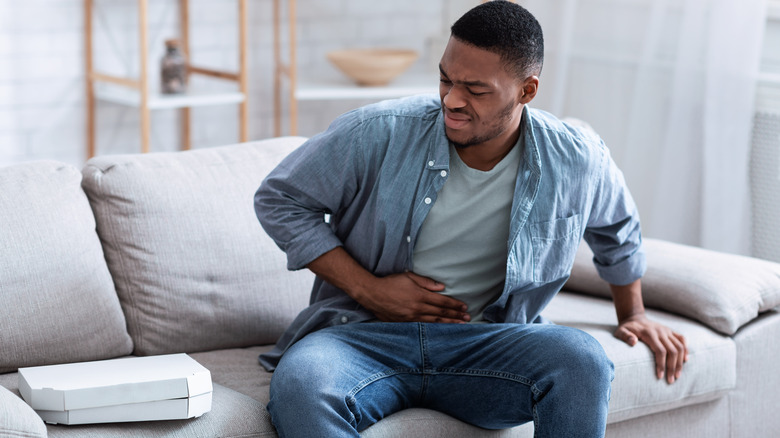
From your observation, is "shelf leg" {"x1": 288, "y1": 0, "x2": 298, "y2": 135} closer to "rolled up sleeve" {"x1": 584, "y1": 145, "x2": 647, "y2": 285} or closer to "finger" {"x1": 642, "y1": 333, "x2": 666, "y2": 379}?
"rolled up sleeve" {"x1": 584, "y1": 145, "x2": 647, "y2": 285}

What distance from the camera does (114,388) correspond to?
1583 mm

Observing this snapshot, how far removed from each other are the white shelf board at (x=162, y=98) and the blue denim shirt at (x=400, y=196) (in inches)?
61.7

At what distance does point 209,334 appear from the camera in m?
2.03

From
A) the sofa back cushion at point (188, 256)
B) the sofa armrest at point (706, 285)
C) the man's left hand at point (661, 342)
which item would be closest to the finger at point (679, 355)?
the man's left hand at point (661, 342)

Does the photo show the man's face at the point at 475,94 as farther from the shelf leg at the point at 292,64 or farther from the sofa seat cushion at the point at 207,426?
the shelf leg at the point at 292,64

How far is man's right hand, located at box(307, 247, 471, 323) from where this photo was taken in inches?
71.2

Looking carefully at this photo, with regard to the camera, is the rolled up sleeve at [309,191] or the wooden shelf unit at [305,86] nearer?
the rolled up sleeve at [309,191]

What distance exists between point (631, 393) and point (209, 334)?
879mm

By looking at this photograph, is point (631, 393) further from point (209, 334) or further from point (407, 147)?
point (209, 334)

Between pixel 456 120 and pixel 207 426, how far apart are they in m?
0.68

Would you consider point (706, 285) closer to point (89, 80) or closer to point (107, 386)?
point (107, 386)

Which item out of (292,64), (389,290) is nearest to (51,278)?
(389,290)

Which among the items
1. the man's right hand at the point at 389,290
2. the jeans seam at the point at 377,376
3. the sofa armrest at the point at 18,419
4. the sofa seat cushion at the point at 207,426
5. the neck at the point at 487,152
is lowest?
the sofa seat cushion at the point at 207,426

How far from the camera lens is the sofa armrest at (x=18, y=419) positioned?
1.41 metres
